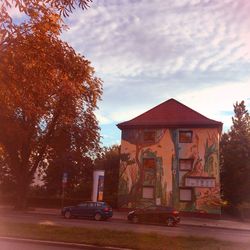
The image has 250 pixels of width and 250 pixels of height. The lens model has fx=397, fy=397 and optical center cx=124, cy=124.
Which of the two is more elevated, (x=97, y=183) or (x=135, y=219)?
(x=97, y=183)

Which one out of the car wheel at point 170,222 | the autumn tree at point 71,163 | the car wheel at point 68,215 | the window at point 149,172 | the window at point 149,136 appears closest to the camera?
the car wheel at point 170,222

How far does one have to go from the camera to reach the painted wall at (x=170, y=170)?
126ft

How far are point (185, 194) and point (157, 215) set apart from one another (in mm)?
11843

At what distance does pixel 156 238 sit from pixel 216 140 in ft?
86.9

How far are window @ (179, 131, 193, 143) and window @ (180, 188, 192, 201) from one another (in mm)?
4898

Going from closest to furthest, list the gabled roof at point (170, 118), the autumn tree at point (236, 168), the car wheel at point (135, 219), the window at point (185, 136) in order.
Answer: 1. the car wheel at point (135, 219)
2. the gabled roof at point (170, 118)
3. the window at point (185, 136)
4. the autumn tree at point (236, 168)

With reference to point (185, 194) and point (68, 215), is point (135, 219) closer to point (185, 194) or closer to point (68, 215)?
point (68, 215)

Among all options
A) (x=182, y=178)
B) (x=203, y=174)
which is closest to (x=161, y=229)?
(x=203, y=174)

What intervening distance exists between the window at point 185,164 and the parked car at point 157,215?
12.2 m

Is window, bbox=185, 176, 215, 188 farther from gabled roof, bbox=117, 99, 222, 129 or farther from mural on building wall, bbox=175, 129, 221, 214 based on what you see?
gabled roof, bbox=117, 99, 222, 129

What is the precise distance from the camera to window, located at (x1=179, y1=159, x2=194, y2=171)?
130 ft

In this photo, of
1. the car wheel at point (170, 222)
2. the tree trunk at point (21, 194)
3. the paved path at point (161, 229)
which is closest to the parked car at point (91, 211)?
the paved path at point (161, 229)

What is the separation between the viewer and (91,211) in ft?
97.2

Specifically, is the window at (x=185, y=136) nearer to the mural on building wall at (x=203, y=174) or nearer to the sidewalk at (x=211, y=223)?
the mural on building wall at (x=203, y=174)
